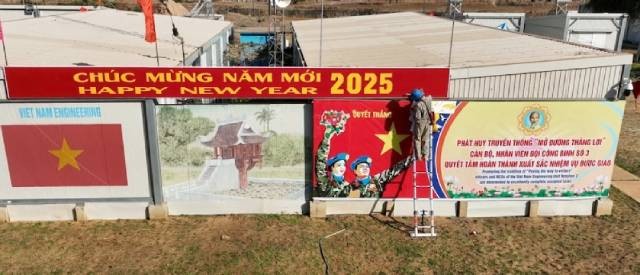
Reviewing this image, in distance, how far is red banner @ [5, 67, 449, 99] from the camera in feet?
32.2

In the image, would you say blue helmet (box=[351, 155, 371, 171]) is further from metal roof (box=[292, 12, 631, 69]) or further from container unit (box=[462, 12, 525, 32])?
container unit (box=[462, 12, 525, 32])

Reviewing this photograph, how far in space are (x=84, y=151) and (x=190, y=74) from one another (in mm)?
3212

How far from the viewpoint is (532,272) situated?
8.95 meters

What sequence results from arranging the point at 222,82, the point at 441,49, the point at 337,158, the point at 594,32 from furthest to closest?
the point at 594,32
the point at 441,49
the point at 337,158
the point at 222,82

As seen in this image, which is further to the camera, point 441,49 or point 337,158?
point 441,49

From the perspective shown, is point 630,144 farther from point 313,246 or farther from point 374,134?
point 313,246

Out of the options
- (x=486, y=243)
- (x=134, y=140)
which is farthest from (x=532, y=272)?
(x=134, y=140)

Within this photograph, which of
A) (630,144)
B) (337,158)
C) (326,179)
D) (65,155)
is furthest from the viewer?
(630,144)

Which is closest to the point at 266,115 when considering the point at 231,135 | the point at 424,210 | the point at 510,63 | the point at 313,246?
the point at 231,135

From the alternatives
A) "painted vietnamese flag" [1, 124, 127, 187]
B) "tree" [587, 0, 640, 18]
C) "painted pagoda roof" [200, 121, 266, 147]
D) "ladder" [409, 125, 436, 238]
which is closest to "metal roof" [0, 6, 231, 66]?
"painted vietnamese flag" [1, 124, 127, 187]

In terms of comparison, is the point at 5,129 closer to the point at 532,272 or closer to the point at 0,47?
the point at 0,47

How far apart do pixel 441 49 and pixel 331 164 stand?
7409 mm

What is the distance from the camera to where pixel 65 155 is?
10.5 meters

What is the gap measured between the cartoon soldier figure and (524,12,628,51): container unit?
23931mm
